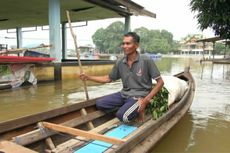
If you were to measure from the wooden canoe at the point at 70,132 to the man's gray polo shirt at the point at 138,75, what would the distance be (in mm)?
486

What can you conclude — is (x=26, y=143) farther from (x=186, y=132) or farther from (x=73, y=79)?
(x=73, y=79)

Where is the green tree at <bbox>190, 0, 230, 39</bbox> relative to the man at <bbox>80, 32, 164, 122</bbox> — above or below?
above

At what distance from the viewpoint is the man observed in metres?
3.76

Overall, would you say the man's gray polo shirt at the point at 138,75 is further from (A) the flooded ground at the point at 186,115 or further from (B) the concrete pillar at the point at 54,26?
(B) the concrete pillar at the point at 54,26

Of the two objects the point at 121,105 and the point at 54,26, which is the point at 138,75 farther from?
the point at 54,26

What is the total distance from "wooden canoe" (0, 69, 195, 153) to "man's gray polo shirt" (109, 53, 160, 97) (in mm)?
486

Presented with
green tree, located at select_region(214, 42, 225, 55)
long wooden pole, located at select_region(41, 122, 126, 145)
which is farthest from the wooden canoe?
green tree, located at select_region(214, 42, 225, 55)

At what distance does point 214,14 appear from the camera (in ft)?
19.9

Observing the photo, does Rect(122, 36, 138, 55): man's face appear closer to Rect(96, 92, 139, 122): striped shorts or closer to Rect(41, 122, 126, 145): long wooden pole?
Rect(96, 92, 139, 122): striped shorts

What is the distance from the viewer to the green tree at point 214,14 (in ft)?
19.1

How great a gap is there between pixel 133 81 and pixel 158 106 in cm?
70

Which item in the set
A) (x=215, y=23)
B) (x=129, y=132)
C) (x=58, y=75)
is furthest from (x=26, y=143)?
(x=58, y=75)

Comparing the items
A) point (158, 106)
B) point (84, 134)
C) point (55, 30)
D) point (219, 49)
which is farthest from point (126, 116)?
point (219, 49)

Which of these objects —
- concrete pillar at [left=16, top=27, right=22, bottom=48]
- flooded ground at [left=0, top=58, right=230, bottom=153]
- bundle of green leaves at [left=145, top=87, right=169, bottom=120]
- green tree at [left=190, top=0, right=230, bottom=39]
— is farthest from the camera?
concrete pillar at [left=16, top=27, right=22, bottom=48]
